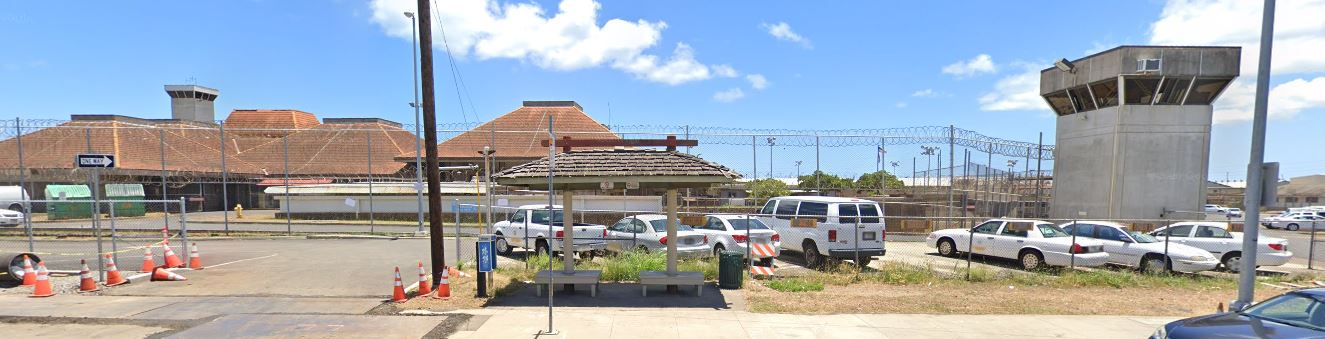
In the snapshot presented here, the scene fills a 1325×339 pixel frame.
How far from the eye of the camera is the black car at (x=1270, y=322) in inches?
197

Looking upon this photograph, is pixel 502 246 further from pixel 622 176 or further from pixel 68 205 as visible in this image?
pixel 68 205

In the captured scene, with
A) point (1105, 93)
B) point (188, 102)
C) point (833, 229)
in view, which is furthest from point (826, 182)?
point (188, 102)

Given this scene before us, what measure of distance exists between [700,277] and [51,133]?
4402cm

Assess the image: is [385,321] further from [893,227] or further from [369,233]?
[893,227]

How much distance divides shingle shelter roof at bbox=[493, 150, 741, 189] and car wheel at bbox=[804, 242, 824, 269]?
4.47 meters

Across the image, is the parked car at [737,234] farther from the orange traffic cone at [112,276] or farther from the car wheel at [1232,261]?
the orange traffic cone at [112,276]

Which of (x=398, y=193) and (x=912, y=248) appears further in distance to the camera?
(x=398, y=193)

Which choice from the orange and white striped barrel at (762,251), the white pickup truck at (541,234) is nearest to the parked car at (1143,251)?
the orange and white striped barrel at (762,251)

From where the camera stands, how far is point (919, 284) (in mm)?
10891

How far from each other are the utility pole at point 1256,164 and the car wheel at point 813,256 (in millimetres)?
7055

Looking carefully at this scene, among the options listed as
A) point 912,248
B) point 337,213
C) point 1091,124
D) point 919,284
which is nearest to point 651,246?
point 919,284

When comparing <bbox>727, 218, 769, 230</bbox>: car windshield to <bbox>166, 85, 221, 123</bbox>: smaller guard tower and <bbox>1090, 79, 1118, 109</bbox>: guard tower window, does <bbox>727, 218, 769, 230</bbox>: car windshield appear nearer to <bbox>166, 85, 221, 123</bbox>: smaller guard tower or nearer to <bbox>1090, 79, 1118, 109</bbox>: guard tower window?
<bbox>1090, 79, 1118, 109</bbox>: guard tower window

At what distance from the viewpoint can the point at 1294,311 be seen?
17.3 ft

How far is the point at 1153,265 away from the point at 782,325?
33.1 feet
